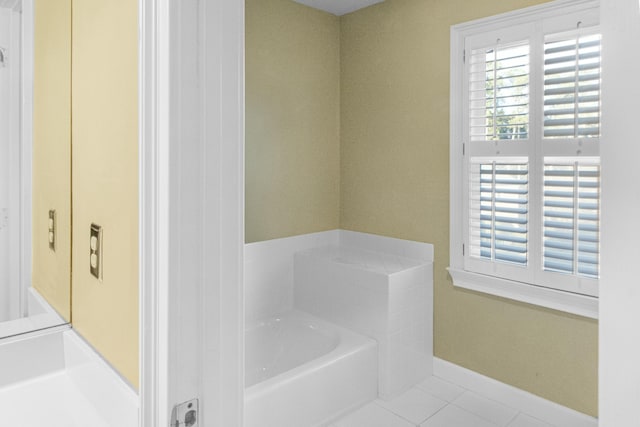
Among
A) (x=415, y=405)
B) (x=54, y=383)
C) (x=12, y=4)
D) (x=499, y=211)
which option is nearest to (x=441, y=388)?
(x=415, y=405)

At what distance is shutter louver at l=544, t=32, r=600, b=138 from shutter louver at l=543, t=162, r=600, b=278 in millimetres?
190

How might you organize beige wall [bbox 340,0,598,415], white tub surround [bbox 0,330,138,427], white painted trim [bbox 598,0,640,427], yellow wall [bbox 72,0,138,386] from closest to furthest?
white painted trim [bbox 598,0,640,427] → yellow wall [bbox 72,0,138,386] → white tub surround [bbox 0,330,138,427] → beige wall [bbox 340,0,598,415]

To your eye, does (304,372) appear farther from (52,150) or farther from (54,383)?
(52,150)

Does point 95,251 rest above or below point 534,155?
below

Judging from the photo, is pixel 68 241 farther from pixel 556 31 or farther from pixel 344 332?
pixel 556 31

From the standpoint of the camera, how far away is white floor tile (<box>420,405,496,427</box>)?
7.86ft

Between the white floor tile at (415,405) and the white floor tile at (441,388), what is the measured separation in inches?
1.8

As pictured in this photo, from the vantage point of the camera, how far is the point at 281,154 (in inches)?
123

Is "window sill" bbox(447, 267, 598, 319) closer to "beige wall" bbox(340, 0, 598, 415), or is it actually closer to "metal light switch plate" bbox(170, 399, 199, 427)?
"beige wall" bbox(340, 0, 598, 415)

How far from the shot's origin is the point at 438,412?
8.27 feet

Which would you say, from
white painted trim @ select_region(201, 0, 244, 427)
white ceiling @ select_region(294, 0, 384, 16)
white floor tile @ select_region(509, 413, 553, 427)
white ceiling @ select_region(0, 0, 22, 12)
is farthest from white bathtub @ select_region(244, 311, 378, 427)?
white ceiling @ select_region(294, 0, 384, 16)

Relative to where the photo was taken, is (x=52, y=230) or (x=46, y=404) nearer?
(x=46, y=404)

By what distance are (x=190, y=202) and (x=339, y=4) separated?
2821 millimetres

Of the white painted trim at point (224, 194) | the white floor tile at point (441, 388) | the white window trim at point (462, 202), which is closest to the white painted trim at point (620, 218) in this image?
the white painted trim at point (224, 194)
